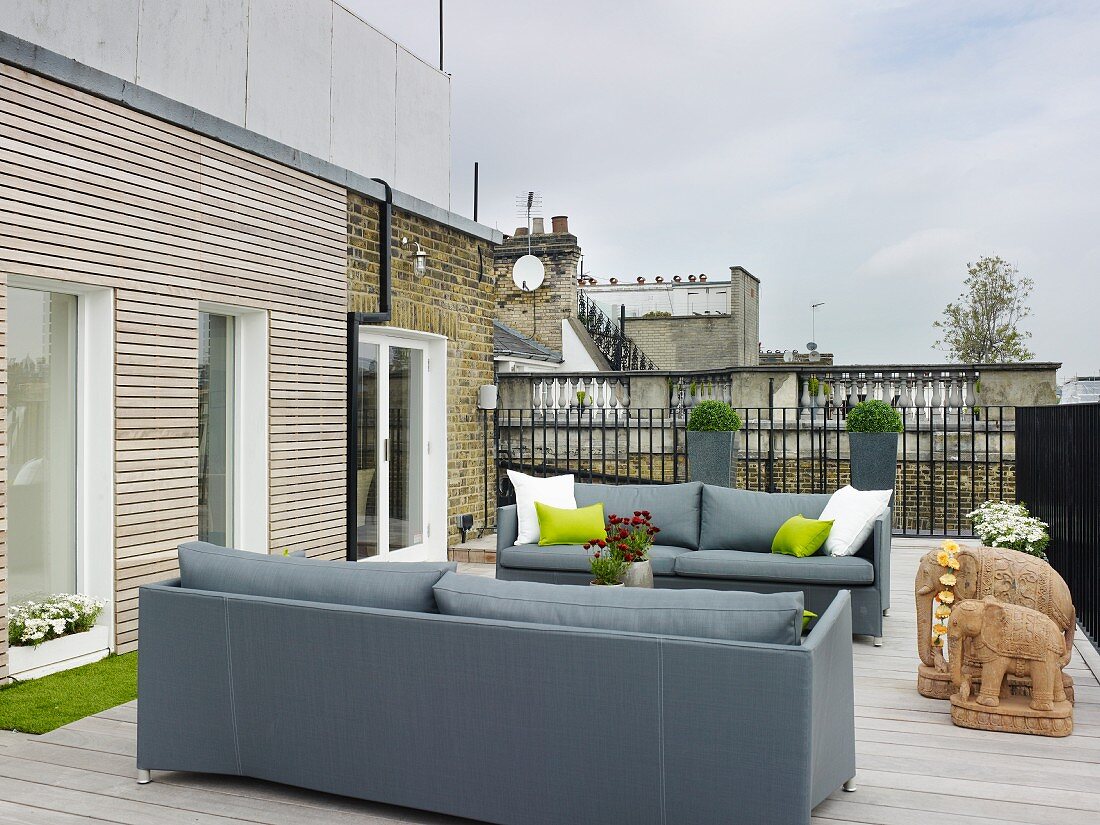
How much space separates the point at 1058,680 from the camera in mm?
4012

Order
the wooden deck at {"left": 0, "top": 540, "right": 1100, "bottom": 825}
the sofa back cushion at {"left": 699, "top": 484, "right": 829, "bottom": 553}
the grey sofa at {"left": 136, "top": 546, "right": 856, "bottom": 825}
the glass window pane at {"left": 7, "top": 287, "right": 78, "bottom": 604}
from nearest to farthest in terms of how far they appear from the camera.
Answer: the grey sofa at {"left": 136, "top": 546, "right": 856, "bottom": 825}, the wooden deck at {"left": 0, "top": 540, "right": 1100, "bottom": 825}, the glass window pane at {"left": 7, "top": 287, "right": 78, "bottom": 604}, the sofa back cushion at {"left": 699, "top": 484, "right": 829, "bottom": 553}

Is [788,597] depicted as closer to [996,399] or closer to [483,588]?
[483,588]

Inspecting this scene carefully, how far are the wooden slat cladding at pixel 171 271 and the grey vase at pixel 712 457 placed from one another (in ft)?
11.9

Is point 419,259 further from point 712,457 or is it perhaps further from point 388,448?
point 712,457

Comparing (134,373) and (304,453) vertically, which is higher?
(134,373)

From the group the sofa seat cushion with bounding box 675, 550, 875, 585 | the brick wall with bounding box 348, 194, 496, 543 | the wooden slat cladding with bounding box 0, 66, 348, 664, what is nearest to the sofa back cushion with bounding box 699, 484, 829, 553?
the sofa seat cushion with bounding box 675, 550, 875, 585

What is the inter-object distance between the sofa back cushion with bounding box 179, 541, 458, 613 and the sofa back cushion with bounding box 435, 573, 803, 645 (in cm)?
12

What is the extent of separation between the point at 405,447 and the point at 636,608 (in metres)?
5.99

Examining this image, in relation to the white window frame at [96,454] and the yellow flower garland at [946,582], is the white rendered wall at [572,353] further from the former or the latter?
the yellow flower garland at [946,582]

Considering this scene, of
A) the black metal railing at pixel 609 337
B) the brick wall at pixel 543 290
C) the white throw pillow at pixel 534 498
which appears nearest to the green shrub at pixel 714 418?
the white throw pillow at pixel 534 498

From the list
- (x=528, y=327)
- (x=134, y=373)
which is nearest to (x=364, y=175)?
(x=134, y=373)

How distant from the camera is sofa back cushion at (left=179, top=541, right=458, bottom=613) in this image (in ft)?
10.4

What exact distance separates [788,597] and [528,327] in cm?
1491

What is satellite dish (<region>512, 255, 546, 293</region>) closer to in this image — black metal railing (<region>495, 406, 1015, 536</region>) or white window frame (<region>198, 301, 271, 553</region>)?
black metal railing (<region>495, 406, 1015, 536</region>)
